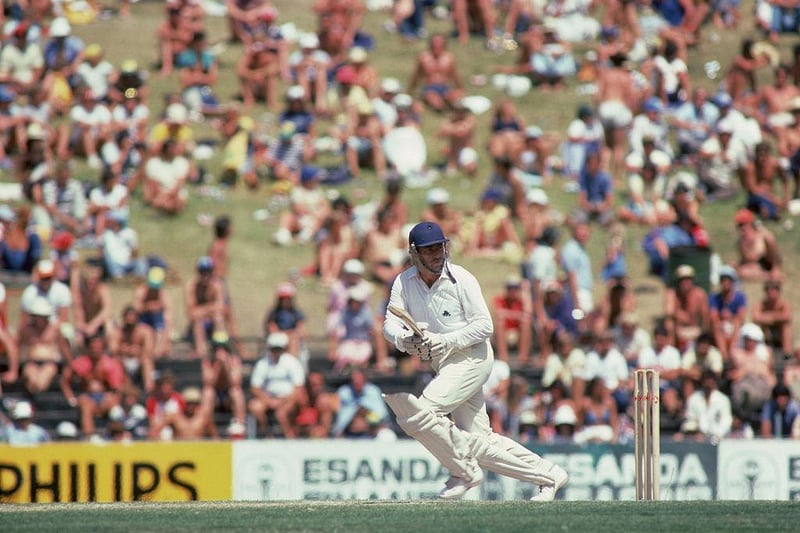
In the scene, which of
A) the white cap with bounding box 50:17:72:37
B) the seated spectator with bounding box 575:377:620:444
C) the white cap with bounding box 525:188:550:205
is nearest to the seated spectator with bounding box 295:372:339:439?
the seated spectator with bounding box 575:377:620:444

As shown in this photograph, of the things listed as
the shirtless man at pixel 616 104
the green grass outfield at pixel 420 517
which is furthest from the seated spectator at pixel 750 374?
the green grass outfield at pixel 420 517

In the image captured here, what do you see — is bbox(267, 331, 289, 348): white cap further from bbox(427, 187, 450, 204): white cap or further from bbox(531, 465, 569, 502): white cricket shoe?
bbox(531, 465, 569, 502): white cricket shoe

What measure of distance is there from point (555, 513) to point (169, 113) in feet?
45.1

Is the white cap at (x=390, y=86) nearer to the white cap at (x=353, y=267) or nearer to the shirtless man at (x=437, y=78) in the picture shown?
the shirtless man at (x=437, y=78)

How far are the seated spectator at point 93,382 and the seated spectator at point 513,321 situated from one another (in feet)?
14.2

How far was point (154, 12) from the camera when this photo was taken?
89.7 feet

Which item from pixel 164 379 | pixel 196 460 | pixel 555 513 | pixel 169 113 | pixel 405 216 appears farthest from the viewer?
pixel 169 113

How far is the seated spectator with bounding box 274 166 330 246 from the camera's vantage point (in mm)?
22031

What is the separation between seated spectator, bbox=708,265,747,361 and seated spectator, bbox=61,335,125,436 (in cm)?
677

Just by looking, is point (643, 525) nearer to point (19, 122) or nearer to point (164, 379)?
point (164, 379)

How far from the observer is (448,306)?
36.4 ft

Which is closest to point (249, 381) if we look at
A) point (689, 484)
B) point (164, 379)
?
point (164, 379)

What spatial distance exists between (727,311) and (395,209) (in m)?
4.25

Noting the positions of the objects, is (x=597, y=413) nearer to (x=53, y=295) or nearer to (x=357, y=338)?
(x=357, y=338)
